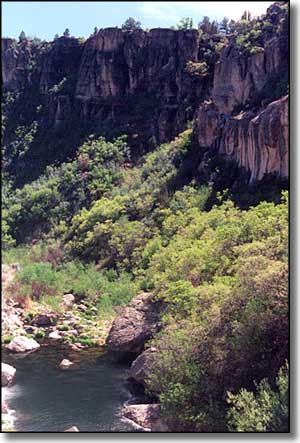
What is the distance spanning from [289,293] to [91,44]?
31.0m

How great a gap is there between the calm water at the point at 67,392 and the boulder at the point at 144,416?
20cm

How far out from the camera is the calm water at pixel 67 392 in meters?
11.2

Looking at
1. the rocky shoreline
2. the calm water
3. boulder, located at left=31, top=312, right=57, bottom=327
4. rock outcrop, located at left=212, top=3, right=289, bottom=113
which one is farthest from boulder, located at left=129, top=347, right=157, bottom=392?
rock outcrop, located at left=212, top=3, right=289, bottom=113

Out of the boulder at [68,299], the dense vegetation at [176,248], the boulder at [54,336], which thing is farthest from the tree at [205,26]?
the boulder at [54,336]

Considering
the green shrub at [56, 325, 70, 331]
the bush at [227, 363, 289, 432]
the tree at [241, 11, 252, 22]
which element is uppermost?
the tree at [241, 11, 252, 22]

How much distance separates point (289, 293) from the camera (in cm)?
Result: 881

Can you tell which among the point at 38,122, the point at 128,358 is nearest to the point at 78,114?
the point at 38,122

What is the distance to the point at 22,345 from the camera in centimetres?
1619

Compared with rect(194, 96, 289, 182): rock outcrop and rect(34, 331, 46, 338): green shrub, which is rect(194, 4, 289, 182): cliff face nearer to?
rect(194, 96, 289, 182): rock outcrop

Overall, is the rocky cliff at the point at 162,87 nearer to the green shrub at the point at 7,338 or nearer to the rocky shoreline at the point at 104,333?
the rocky shoreline at the point at 104,333

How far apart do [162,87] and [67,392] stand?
24159mm

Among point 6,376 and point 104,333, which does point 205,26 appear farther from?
point 6,376

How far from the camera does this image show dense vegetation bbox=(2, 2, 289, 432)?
954 centimetres

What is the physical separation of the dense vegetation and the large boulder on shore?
0.52m
